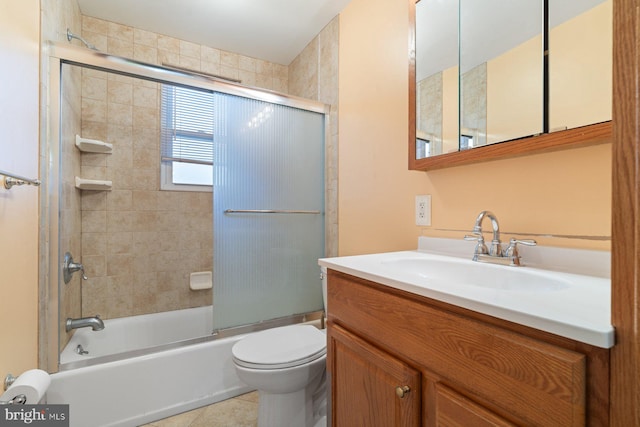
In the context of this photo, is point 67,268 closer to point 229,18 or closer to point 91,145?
point 91,145

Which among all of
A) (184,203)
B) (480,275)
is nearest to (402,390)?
(480,275)

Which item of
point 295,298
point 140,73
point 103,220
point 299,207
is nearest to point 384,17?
point 299,207

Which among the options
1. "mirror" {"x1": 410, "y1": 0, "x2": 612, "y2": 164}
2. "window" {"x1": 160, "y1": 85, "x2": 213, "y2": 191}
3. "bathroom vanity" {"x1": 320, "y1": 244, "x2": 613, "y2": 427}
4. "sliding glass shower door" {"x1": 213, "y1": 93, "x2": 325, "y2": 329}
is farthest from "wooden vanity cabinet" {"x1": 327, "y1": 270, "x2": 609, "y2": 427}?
"window" {"x1": 160, "y1": 85, "x2": 213, "y2": 191}

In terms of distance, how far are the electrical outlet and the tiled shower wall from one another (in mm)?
804

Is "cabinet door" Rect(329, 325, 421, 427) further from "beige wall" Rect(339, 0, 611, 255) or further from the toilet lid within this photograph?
"beige wall" Rect(339, 0, 611, 255)

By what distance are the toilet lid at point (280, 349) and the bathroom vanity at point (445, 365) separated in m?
0.29

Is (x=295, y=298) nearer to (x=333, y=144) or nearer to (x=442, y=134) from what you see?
(x=333, y=144)

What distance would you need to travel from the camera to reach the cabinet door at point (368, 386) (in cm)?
68

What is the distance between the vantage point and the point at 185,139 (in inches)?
91.3

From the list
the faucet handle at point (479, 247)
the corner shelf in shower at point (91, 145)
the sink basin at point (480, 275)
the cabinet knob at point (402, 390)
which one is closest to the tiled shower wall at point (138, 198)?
the corner shelf in shower at point (91, 145)

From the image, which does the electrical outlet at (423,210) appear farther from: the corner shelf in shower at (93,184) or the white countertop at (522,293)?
the corner shelf in shower at (93,184)

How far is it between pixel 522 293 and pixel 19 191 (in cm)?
168

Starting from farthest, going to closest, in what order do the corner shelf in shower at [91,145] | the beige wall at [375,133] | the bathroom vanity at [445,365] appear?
the corner shelf in shower at [91,145]
the beige wall at [375,133]
the bathroom vanity at [445,365]

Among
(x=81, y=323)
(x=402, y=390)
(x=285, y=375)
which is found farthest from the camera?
(x=81, y=323)
